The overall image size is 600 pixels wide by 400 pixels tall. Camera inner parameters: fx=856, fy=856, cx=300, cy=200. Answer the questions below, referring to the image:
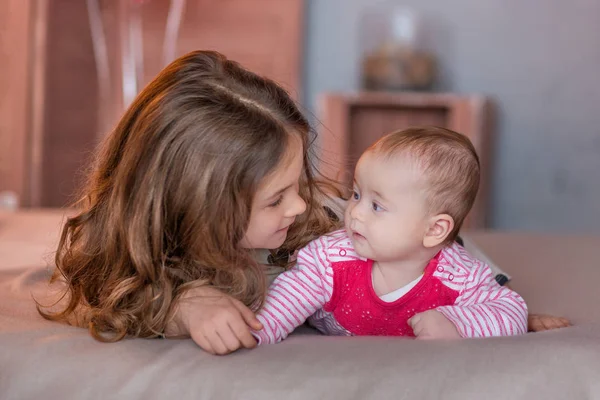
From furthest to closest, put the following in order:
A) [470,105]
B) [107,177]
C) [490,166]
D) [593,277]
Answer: [490,166], [470,105], [593,277], [107,177]

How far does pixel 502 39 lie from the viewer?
3543 mm

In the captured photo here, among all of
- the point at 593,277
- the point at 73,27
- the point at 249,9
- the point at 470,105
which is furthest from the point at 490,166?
the point at 593,277

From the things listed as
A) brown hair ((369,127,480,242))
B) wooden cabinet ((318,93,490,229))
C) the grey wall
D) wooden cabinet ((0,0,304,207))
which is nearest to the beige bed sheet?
brown hair ((369,127,480,242))

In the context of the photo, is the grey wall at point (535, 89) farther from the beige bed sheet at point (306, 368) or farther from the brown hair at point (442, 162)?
the beige bed sheet at point (306, 368)

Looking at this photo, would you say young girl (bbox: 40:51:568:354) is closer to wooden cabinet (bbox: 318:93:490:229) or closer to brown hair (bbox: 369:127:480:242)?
brown hair (bbox: 369:127:480:242)

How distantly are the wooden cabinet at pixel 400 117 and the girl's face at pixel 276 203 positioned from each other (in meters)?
2.02

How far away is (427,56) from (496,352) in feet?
8.49

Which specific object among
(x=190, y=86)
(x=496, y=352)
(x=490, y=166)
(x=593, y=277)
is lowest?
(x=490, y=166)

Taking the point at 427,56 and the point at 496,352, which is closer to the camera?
the point at 496,352

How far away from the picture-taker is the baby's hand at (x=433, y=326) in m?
1.00

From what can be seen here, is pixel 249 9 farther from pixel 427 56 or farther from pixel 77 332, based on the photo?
pixel 77 332

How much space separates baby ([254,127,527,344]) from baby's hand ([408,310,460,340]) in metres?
0.04

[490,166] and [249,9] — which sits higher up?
[249,9]

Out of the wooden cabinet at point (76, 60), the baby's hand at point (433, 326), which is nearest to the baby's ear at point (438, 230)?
the baby's hand at point (433, 326)
